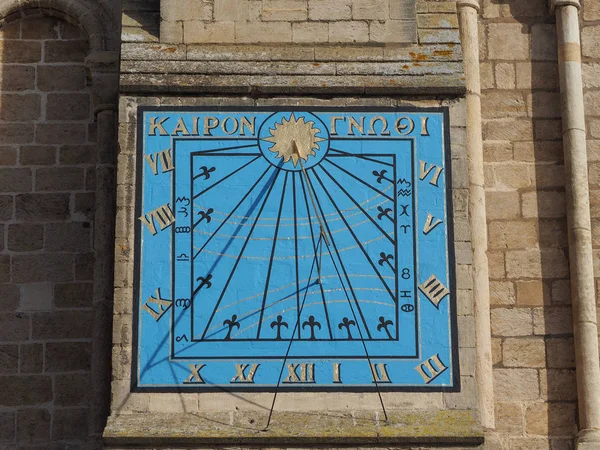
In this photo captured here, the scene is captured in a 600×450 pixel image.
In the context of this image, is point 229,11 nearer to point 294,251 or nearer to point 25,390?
point 294,251

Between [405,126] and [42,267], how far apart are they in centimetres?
245

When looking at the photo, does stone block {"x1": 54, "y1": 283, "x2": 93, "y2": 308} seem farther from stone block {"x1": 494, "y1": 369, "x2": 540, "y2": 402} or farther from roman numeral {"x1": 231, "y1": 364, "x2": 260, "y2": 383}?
stone block {"x1": 494, "y1": 369, "x2": 540, "y2": 402}

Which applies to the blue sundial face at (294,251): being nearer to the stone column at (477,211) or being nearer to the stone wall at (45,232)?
the stone column at (477,211)

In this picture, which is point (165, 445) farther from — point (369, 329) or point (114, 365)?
point (369, 329)

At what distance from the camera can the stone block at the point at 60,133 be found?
1193 cm

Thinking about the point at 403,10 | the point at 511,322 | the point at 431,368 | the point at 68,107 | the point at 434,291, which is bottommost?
the point at 431,368

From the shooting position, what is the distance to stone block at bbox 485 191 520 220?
1164 cm

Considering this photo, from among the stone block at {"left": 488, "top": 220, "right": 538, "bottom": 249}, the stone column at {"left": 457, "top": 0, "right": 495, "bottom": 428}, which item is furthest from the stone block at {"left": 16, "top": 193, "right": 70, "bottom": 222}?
the stone block at {"left": 488, "top": 220, "right": 538, "bottom": 249}

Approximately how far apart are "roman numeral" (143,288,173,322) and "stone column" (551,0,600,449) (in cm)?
252

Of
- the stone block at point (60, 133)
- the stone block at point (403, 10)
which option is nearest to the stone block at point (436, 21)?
the stone block at point (403, 10)

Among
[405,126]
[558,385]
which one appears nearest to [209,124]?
[405,126]

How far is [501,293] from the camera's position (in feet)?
37.6

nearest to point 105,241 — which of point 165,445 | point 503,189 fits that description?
point 165,445

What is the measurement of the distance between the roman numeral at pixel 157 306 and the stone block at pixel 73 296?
2.94 ft
